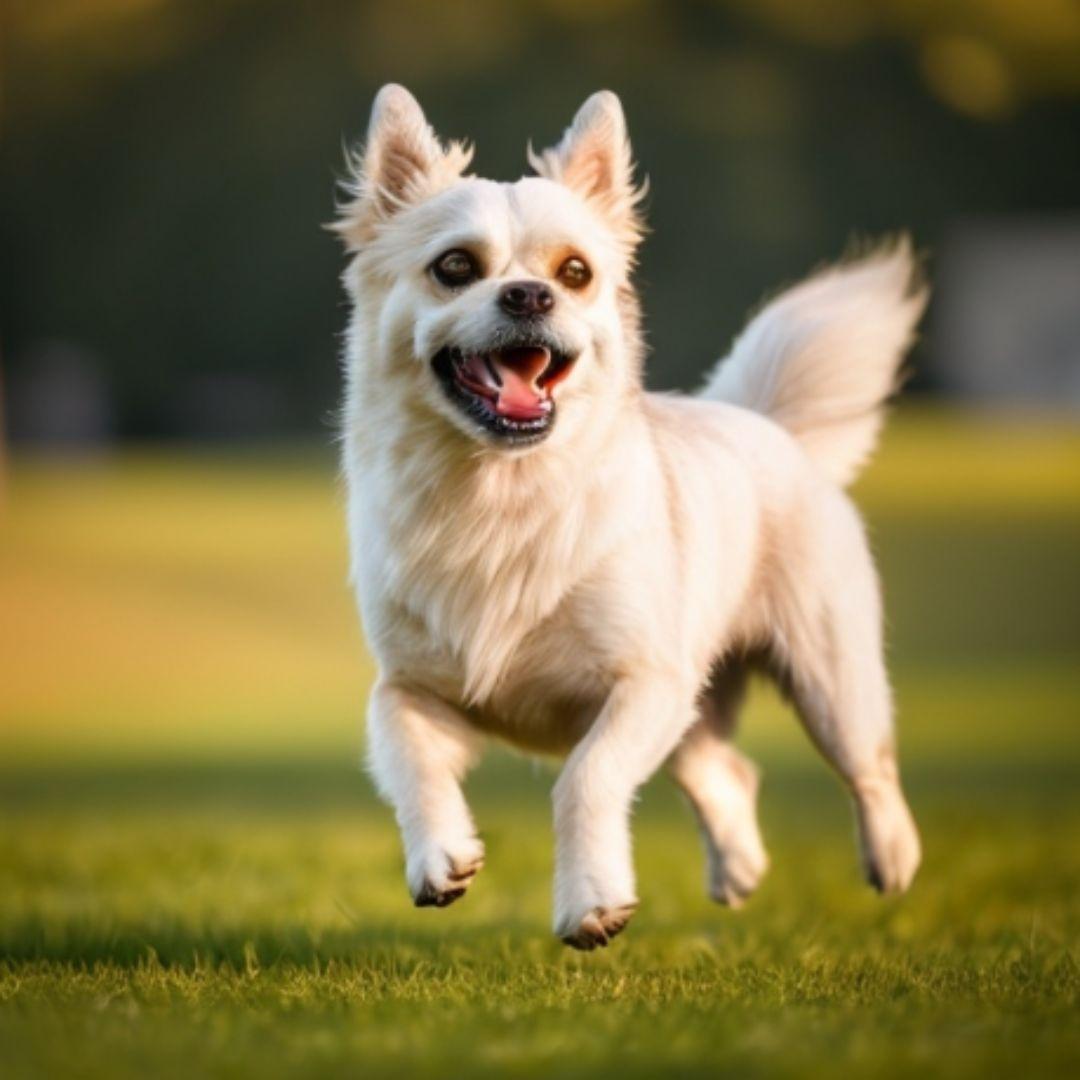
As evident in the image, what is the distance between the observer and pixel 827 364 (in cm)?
633

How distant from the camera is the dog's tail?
20.8 ft

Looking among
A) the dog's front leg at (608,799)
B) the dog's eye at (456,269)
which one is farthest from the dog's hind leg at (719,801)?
the dog's eye at (456,269)

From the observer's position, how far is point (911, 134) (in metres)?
43.3

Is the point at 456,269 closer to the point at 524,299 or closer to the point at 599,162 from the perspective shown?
the point at 524,299

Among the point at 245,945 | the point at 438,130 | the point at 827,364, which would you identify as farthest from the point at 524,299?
the point at 438,130

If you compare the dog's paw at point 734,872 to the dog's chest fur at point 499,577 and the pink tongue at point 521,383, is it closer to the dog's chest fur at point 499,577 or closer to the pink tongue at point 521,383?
the dog's chest fur at point 499,577

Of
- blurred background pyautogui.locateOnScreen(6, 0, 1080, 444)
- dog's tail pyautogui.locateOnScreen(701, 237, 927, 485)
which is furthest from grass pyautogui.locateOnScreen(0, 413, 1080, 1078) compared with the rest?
blurred background pyautogui.locateOnScreen(6, 0, 1080, 444)

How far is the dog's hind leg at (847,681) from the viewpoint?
18.8 ft

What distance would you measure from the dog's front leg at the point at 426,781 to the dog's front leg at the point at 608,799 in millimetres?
214

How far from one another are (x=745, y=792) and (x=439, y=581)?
1643 millimetres

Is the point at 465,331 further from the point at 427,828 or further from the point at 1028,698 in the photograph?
the point at 1028,698

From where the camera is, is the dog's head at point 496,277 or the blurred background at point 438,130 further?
the blurred background at point 438,130

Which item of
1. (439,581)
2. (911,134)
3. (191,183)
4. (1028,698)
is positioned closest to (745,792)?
(439,581)

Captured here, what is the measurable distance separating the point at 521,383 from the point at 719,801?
183cm
